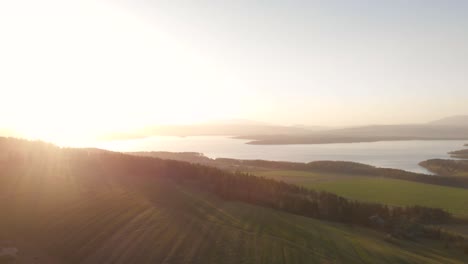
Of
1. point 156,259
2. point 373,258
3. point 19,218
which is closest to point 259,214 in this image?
point 373,258

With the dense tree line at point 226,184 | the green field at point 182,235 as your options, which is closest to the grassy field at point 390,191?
the dense tree line at point 226,184

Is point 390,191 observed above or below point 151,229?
below

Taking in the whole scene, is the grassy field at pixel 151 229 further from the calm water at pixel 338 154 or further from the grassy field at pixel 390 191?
the calm water at pixel 338 154

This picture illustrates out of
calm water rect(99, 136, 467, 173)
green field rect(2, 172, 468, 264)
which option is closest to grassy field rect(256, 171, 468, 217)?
green field rect(2, 172, 468, 264)

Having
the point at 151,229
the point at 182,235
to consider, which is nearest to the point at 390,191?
the point at 182,235

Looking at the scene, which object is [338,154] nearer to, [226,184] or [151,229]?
[226,184]
